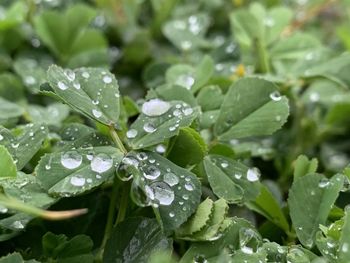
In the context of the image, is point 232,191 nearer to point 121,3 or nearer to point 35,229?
point 35,229

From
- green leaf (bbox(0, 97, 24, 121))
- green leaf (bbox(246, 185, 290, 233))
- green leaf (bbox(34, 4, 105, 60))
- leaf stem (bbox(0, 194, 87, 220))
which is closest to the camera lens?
leaf stem (bbox(0, 194, 87, 220))

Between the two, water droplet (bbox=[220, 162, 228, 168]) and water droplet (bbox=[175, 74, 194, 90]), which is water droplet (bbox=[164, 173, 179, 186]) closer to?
water droplet (bbox=[220, 162, 228, 168])

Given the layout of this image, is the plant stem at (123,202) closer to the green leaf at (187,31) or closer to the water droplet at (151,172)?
the water droplet at (151,172)

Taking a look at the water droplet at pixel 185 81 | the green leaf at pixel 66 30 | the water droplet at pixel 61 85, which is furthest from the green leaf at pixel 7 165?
the green leaf at pixel 66 30

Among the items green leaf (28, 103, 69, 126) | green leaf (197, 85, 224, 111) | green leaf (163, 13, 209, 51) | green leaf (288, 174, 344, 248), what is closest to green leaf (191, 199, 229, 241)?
green leaf (288, 174, 344, 248)

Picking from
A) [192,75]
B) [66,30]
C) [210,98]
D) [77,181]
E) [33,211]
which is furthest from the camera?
[66,30]

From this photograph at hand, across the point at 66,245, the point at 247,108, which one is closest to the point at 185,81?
the point at 247,108

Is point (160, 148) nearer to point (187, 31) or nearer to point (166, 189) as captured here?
point (166, 189)
